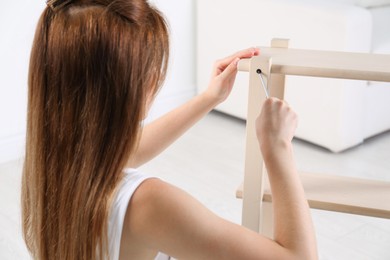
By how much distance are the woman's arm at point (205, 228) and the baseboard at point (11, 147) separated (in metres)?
1.74

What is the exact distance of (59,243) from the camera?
0.88m

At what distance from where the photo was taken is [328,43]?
235 centimetres

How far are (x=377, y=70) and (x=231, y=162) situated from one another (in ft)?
4.75

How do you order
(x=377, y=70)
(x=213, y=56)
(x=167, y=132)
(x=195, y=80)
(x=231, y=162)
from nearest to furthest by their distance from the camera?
(x=377, y=70), (x=167, y=132), (x=231, y=162), (x=213, y=56), (x=195, y=80)

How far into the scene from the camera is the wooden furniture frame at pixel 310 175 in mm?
1047

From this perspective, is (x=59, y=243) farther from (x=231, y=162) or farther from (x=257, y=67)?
(x=231, y=162)

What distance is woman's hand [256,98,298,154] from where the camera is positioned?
0.90 meters

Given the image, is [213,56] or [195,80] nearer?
[213,56]

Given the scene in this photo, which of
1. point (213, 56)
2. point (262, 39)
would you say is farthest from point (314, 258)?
point (213, 56)

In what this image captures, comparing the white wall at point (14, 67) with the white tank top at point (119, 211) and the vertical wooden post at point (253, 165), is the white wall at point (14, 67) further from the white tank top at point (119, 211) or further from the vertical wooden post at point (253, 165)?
the white tank top at point (119, 211)

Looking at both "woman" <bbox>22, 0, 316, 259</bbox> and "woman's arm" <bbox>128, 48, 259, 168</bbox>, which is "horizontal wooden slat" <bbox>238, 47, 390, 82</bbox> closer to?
"woman's arm" <bbox>128, 48, 259, 168</bbox>

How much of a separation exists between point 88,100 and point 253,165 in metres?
0.42

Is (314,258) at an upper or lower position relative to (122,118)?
lower

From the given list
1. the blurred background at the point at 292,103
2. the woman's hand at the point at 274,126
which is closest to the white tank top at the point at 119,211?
the woman's hand at the point at 274,126
